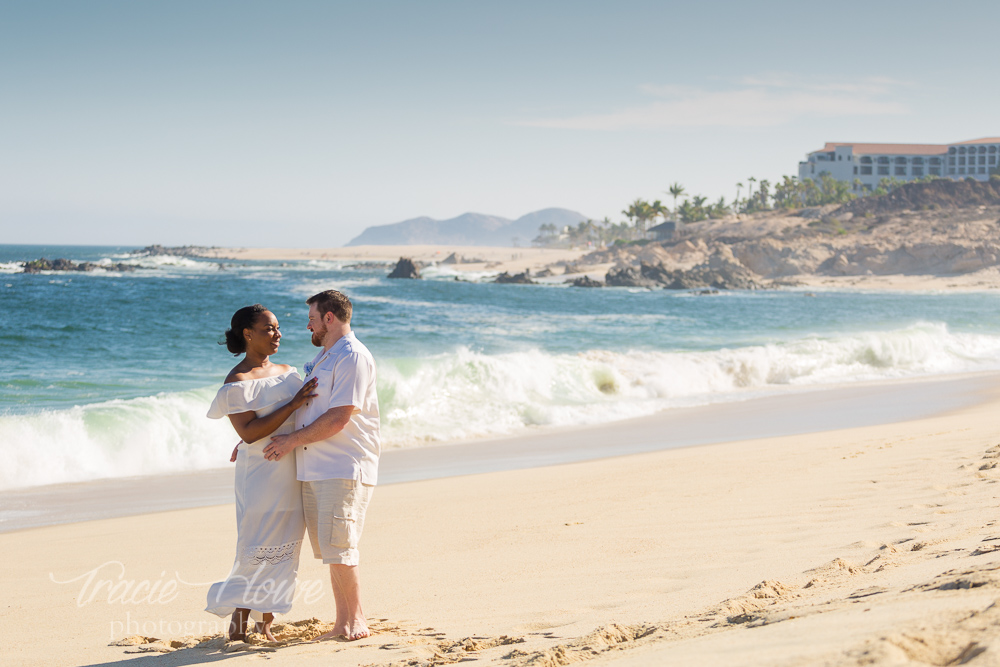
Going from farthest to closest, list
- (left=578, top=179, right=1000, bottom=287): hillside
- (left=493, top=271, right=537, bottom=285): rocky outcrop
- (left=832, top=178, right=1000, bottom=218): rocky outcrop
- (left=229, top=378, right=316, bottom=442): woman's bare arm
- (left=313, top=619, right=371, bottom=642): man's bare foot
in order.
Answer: (left=832, top=178, right=1000, bottom=218): rocky outcrop < (left=493, top=271, right=537, bottom=285): rocky outcrop < (left=578, top=179, right=1000, bottom=287): hillside < (left=313, top=619, right=371, bottom=642): man's bare foot < (left=229, top=378, right=316, bottom=442): woman's bare arm

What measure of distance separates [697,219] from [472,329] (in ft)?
314

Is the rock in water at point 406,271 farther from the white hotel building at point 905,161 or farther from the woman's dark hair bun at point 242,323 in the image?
the woman's dark hair bun at point 242,323

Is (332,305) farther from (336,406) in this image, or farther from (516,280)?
(516,280)

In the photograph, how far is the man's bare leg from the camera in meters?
3.79

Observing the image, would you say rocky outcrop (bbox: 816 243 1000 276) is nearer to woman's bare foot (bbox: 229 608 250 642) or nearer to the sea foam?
the sea foam

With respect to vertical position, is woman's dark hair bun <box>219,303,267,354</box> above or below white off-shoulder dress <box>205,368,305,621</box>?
above

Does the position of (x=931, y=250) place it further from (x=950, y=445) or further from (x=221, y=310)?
(x=950, y=445)

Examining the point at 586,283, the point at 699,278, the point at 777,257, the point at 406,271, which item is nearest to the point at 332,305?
the point at 586,283

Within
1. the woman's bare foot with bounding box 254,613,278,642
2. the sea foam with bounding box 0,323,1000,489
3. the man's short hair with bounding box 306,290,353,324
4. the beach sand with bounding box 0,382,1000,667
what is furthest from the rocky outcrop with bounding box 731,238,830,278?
→ the woman's bare foot with bounding box 254,613,278,642

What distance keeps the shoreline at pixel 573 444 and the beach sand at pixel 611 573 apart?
1.03 meters

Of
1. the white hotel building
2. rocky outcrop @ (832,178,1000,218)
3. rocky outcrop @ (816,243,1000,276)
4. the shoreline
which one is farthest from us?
the white hotel building

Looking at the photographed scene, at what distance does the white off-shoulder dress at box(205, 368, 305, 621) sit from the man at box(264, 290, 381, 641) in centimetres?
9

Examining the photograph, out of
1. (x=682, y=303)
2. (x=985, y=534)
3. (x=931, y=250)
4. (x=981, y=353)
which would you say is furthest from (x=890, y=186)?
(x=985, y=534)

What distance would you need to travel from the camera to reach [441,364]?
1558 cm
